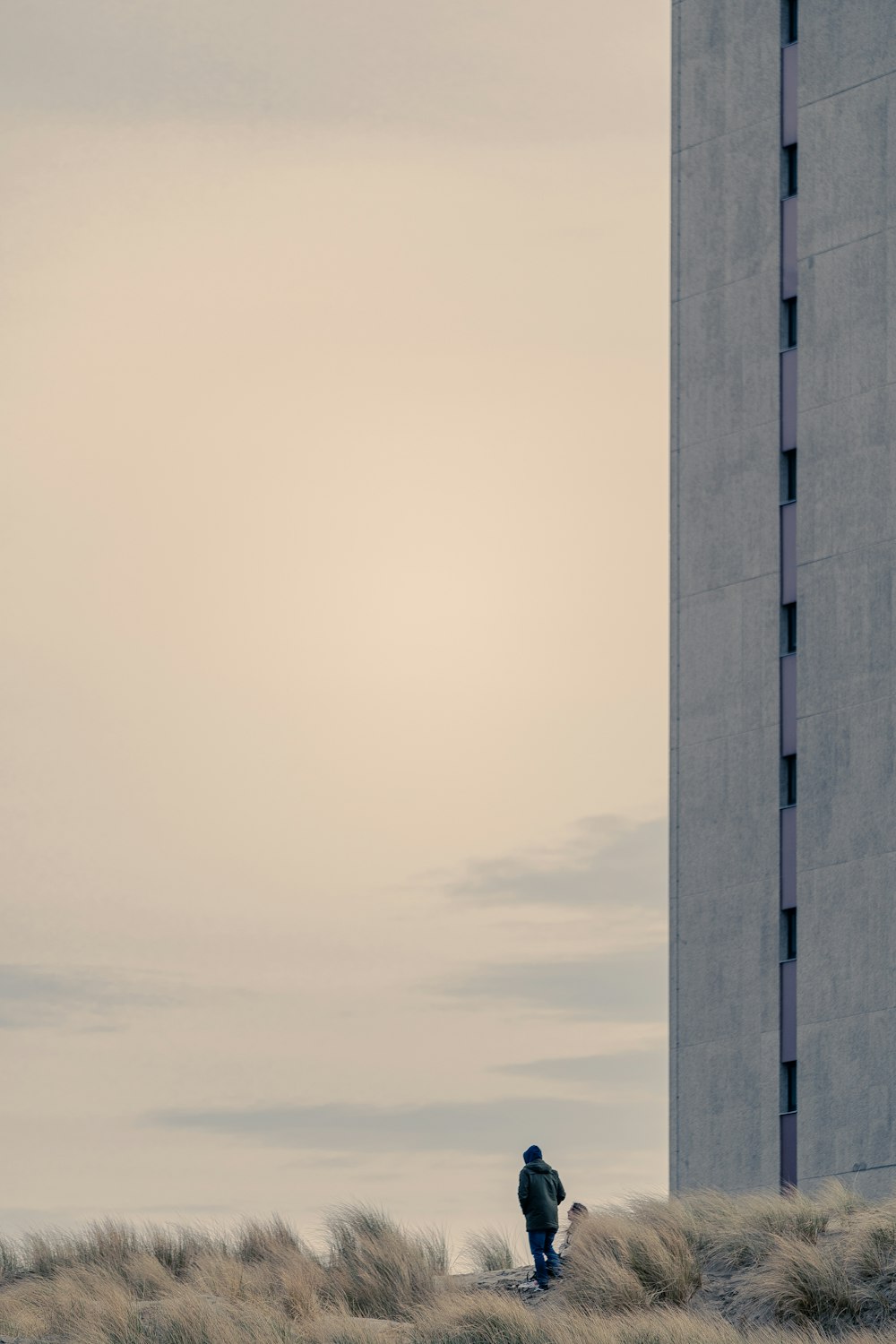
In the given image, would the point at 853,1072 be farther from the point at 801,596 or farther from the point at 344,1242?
the point at 344,1242

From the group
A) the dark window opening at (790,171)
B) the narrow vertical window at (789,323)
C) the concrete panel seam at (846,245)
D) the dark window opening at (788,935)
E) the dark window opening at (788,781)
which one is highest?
the dark window opening at (790,171)

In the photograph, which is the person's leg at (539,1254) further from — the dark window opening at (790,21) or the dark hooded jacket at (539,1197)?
the dark window opening at (790,21)

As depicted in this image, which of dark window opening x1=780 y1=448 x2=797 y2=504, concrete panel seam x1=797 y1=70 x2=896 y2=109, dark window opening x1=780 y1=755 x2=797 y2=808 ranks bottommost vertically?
dark window opening x1=780 y1=755 x2=797 y2=808

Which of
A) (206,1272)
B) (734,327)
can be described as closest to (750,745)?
(734,327)

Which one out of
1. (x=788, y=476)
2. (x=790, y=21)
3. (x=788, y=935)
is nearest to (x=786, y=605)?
(x=788, y=476)

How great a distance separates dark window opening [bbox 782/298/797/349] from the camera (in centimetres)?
4350

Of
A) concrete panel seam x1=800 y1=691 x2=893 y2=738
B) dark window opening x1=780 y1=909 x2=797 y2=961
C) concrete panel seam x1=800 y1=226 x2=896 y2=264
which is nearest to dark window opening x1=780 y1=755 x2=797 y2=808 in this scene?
concrete panel seam x1=800 y1=691 x2=893 y2=738

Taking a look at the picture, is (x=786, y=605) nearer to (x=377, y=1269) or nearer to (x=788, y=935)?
(x=788, y=935)

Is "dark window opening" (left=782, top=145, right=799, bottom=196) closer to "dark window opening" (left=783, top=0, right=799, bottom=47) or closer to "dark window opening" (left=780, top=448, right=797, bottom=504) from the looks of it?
"dark window opening" (left=783, top=0, right=799, bottom=47)

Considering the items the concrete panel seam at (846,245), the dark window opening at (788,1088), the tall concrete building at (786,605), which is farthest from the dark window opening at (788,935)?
the concrete panel seam at (846,245)

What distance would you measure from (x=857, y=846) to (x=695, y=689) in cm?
489

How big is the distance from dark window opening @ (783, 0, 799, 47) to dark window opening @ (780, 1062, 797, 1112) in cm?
1921

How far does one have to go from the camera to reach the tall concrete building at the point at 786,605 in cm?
4066

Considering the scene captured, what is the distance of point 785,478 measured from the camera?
43062 mm
